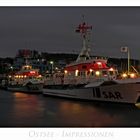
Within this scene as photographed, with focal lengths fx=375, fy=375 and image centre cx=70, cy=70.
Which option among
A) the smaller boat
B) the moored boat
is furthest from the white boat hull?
the smaller boat

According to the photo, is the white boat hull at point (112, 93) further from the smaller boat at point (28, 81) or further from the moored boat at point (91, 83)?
the smaller boat at point (28, 81)

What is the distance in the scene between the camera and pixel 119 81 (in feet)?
80.2

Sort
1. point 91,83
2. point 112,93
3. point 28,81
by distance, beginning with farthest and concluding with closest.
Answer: point 28,81
point 91,83
point 112,93

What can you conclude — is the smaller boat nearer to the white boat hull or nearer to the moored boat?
the moored boat

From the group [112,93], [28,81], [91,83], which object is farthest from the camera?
[28,81]

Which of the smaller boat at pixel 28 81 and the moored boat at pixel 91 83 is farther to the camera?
the smaller boat at pixel 28 81

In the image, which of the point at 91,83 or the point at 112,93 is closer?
the point at 112,93

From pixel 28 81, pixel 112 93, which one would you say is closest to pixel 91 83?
pixel 112 93

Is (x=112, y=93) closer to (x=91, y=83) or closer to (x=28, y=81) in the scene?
(x=91, y=83)

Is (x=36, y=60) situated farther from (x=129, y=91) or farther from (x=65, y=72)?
(x=129, y=91)

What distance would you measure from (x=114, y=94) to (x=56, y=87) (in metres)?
10.3

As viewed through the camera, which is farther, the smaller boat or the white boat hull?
the smaller boat

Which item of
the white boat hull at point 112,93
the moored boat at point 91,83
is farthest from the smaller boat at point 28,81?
the white boat hull at point 112,93
